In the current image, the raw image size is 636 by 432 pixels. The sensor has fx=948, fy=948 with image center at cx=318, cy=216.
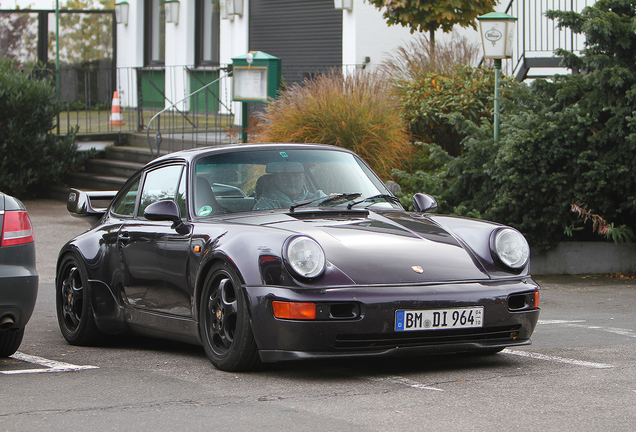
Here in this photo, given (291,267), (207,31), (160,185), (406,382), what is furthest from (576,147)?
(207,31)

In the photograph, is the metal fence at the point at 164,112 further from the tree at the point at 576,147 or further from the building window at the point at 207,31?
the tree at the point at 576,147

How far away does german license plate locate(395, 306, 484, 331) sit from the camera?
4.79 metres

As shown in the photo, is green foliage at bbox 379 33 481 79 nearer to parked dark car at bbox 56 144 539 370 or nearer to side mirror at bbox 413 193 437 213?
side mirror at bbox 413 193 437 213

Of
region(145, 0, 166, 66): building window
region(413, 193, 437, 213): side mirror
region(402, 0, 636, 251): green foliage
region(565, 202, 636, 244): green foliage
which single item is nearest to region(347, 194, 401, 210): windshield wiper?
region(413, 193, 437, 213): side mirror

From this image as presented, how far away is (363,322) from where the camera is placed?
4.73 meters

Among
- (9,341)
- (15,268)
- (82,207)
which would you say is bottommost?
(9,341)

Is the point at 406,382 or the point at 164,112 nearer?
the point at 406,382

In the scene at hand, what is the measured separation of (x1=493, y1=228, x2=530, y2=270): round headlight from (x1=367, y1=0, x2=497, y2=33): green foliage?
10932 millimetres

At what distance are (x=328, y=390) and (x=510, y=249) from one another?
1404mm

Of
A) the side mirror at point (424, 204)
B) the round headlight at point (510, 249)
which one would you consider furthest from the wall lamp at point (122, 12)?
the round headlight at point (510, 249)

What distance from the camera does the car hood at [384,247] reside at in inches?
192

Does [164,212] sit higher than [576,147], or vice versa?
[576,147]

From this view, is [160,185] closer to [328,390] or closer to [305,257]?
[305,257]

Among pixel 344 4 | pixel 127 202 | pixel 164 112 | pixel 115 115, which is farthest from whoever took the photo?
pixel 115 115
